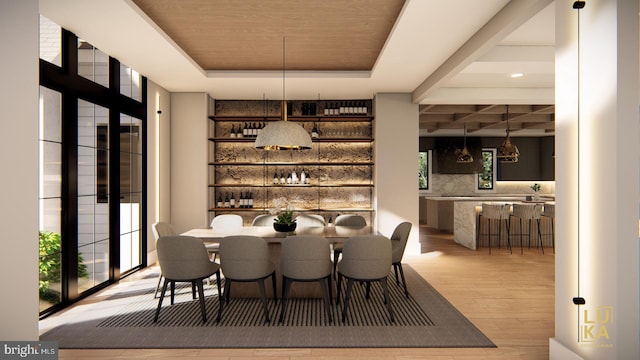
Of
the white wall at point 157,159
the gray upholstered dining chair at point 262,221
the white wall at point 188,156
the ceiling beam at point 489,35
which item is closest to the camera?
the ceiling beam at point 489,35

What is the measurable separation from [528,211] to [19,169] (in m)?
7.40

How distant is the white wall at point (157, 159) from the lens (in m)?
5.85

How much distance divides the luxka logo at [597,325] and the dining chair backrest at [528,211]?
16.3 ft

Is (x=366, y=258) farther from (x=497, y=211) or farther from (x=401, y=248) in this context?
(x=497, y=211)

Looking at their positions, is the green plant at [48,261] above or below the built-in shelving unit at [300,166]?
below

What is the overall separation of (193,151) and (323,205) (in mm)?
2597

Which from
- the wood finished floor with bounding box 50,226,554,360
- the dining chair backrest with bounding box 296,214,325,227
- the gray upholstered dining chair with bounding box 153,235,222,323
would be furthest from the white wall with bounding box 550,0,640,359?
the dining chair backrest with bounding box 296,214,325,227

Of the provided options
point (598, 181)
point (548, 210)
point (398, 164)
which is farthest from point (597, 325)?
point (548, 210)

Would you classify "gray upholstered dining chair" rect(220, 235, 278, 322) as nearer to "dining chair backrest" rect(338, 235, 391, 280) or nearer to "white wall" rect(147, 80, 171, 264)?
"dining chair backrest" rect(338, 235, 391, 280)

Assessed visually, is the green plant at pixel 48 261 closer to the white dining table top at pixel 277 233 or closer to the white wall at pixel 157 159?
the white dining table top at pixel 277 233

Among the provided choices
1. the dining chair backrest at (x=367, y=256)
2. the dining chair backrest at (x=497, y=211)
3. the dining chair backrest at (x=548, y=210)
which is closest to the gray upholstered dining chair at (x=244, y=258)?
the dining chair backrest at (x=367, y=256)

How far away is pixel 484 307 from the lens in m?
3.96

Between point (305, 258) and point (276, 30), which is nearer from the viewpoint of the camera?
point (305, 258)

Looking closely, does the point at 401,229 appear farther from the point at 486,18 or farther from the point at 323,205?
the point at 323,205
